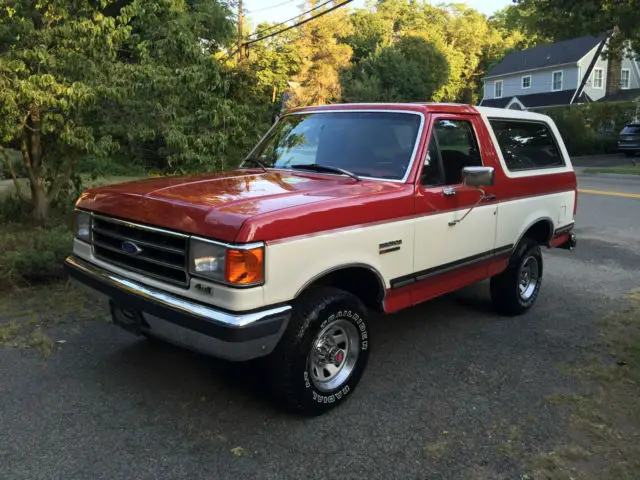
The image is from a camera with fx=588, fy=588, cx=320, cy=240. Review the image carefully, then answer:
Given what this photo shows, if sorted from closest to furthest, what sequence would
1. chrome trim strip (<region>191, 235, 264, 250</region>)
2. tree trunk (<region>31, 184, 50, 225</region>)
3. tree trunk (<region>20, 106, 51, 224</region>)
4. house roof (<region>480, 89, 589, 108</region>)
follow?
Result: chrome trim strip (<region>191, 235, 264, 250</region>) → tree trunk (<region>20, 106, 51, 224</region>) → tree trunk (<region>31, 184, 50, 225</region>) → house roof (<region>480, 89, 589, 108</region>)

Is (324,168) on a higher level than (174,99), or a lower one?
lower

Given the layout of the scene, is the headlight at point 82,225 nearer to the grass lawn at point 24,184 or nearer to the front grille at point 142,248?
the front grille at point 142,248

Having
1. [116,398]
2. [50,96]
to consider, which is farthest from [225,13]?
[116,398]

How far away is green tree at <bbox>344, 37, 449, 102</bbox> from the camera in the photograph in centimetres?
4172

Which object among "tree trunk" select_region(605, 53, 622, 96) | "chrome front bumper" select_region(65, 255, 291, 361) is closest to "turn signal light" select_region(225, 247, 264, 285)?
"chrome front bumper" select_region(65, 255, 291, 361)

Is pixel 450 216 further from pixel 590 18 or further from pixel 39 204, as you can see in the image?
pixel 590 18

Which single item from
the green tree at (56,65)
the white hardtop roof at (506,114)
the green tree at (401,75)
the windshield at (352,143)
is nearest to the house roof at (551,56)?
the green tree at (401,75)

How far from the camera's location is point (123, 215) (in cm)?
364

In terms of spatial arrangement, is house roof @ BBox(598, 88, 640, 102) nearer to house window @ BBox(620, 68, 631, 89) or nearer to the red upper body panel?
house window @ BBox(620, 68, 631, 89)

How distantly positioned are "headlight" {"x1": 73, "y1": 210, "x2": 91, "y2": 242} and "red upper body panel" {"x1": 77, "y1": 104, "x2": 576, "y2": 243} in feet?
0.29

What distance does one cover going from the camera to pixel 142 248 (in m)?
3.58

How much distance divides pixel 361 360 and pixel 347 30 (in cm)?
4738

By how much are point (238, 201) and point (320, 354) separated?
43.0 inches

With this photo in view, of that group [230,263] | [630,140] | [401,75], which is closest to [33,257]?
[230,263]
